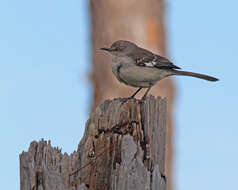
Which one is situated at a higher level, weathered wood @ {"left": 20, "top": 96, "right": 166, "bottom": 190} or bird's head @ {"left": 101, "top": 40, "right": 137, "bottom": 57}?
bird's head @ {"left": 101, "top": 40, "right": 137, "bottom": 57}

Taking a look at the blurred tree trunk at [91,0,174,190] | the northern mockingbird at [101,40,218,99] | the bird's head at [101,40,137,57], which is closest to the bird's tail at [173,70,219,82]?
the northern mockingbird at [101,40,218,99]

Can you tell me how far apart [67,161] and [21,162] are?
31 centimetres

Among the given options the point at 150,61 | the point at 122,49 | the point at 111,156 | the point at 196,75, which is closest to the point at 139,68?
the point at 150,61

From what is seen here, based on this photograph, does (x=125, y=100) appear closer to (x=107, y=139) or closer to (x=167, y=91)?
(x=107, y=139)

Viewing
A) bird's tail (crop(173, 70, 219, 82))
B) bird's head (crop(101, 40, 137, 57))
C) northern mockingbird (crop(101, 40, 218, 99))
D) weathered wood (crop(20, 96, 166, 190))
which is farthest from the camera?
bird's head (crop(101, 40, 137, 57))

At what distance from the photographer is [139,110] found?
387cm

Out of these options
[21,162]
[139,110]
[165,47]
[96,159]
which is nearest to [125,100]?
[139,110]

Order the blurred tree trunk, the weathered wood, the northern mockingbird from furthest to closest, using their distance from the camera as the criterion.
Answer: the blurred tree trunk → the northern mockingbird → the weathered wood

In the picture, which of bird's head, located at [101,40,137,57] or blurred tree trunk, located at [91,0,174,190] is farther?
blurred tree trunk, located at [91,0,174,190]

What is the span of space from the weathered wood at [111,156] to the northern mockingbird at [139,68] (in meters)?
2.63

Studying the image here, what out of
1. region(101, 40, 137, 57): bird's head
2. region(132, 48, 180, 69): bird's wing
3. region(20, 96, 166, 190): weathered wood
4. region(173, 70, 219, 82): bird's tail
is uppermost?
region(101, 40, 137, 57): bird's head

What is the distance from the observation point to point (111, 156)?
3643 mm

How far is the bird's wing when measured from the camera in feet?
22.1

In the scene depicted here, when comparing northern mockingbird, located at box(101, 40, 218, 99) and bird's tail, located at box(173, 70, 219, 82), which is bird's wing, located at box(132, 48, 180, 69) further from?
bird's tail, located at box(173, 70, 219, 82)
